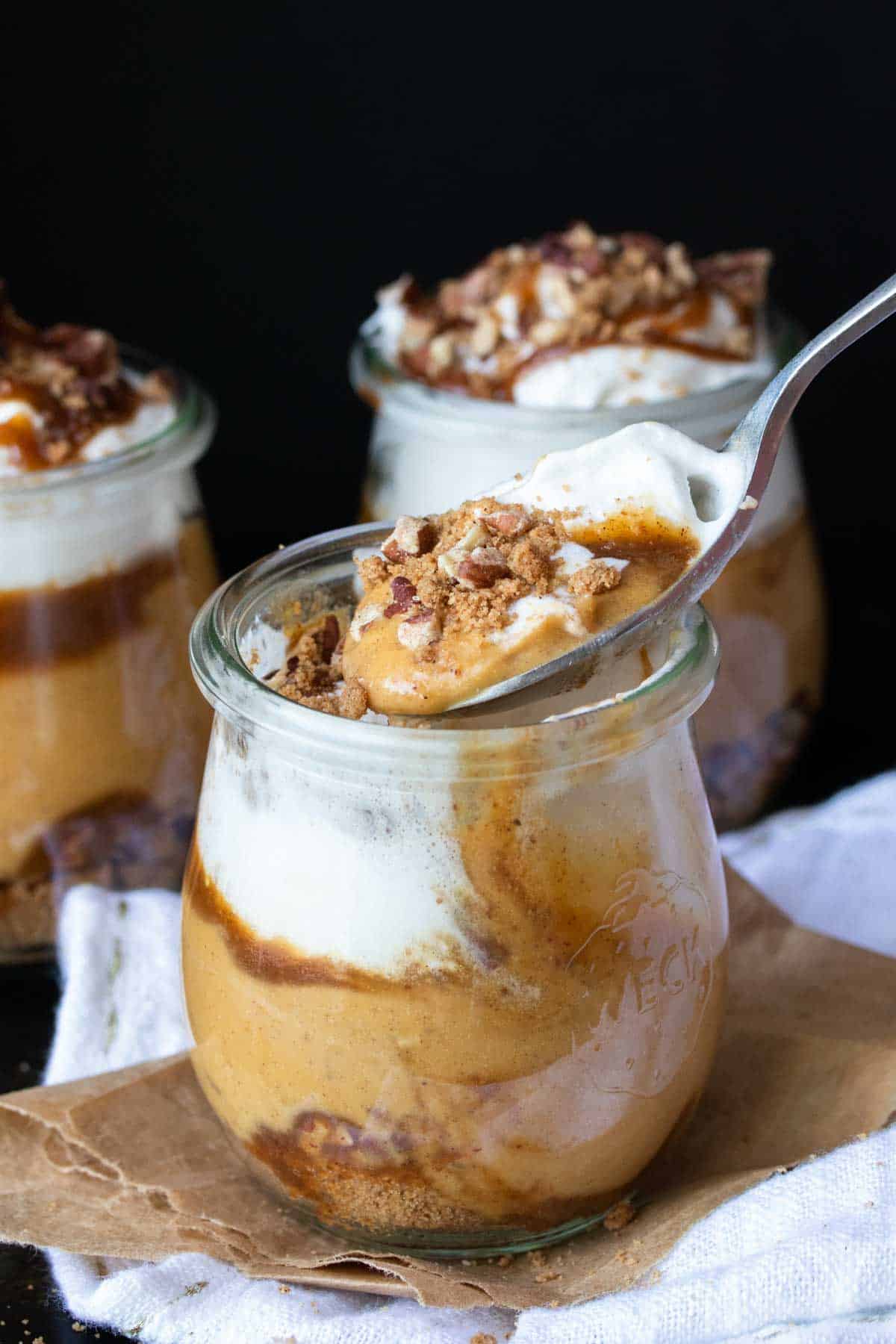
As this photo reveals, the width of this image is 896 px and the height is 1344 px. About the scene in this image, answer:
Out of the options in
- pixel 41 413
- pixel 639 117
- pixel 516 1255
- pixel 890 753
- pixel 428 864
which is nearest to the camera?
pixel 428 864

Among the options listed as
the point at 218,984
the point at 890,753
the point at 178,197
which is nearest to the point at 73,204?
the point at 178,197

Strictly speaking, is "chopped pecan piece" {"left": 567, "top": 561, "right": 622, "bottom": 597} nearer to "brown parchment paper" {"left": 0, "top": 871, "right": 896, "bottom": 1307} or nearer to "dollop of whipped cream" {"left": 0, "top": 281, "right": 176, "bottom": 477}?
"brown parchment paper" {"left": 0, "top": 871, "right": 896, "bottom": 1307}

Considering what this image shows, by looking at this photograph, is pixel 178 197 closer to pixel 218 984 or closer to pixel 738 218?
pixel 738 218

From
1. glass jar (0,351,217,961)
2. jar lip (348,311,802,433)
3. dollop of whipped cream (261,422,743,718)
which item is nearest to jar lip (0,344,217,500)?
glass jar (0,351,217,961)

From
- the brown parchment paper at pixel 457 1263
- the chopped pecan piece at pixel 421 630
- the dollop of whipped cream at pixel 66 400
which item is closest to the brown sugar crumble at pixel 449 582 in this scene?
the chopped pecan piece at pixel 421 630

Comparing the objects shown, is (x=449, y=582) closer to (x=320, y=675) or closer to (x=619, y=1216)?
(x=320, y=675)

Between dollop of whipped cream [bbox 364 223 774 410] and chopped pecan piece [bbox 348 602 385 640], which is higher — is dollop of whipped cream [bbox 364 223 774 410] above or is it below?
below
